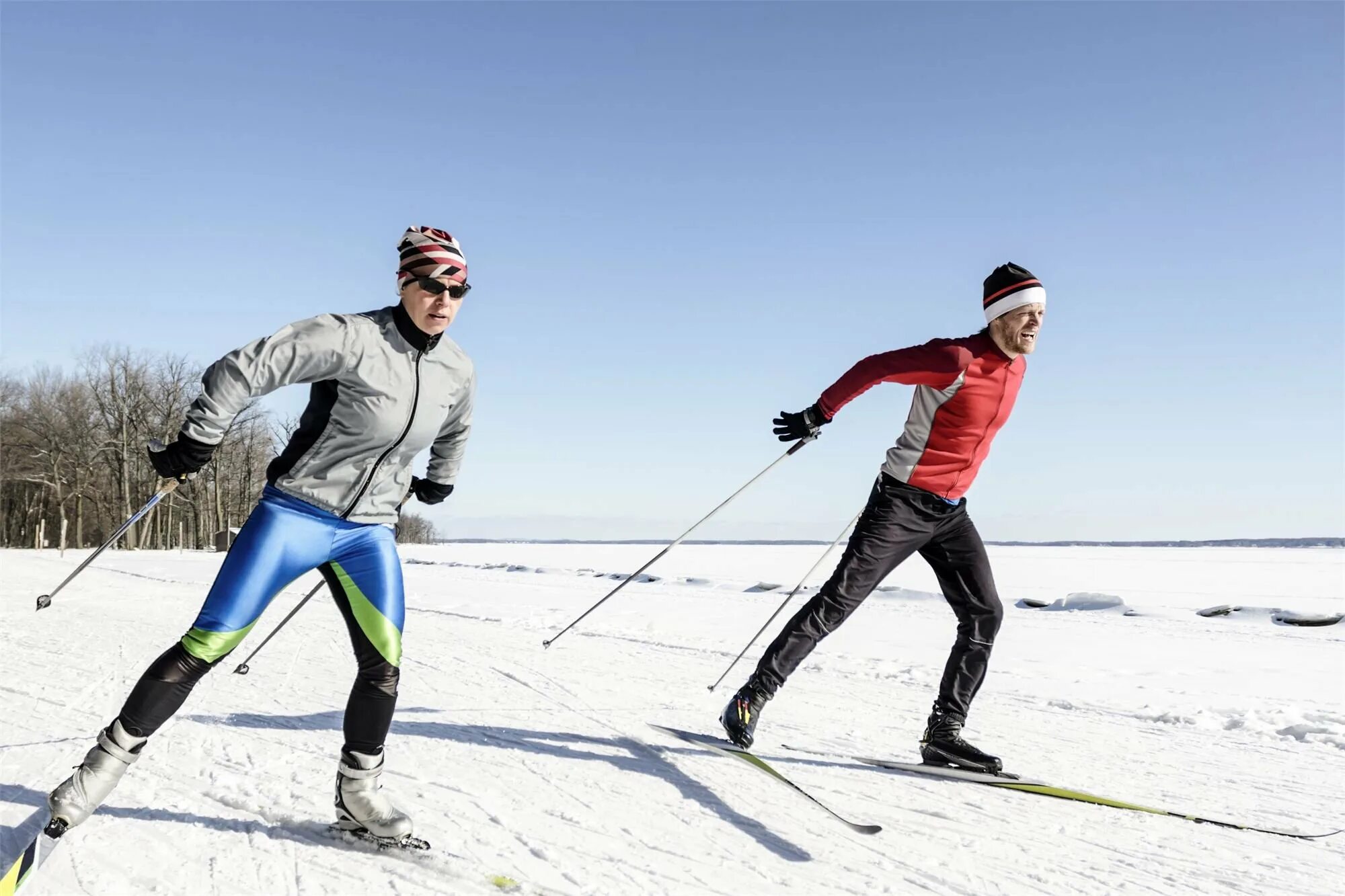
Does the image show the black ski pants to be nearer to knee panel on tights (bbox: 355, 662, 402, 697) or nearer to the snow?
the snow

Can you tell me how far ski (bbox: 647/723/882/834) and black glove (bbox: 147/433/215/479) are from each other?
8.04 feet

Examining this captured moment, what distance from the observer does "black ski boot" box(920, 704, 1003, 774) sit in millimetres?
3965

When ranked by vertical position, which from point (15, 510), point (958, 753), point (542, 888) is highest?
point (958, 753)

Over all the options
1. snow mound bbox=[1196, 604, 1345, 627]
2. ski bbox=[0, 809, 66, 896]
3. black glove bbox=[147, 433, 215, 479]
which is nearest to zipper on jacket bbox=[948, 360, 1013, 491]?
black glove bbox=[147, 433, 215, 479]

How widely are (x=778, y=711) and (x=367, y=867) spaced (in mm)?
3126

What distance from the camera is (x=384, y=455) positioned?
2936mm

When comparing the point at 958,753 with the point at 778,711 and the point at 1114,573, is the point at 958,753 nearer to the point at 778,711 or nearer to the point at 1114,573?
the point at 778,711

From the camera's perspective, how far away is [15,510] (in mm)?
53719

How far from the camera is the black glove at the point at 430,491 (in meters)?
3.61

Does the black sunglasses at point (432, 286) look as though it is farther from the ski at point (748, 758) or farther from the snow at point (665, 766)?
the ski at point (748, 758)

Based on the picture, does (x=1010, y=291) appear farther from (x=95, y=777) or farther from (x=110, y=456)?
(x=110, y=456)

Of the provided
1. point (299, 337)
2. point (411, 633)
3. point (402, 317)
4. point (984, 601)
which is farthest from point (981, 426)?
point (411, 633)

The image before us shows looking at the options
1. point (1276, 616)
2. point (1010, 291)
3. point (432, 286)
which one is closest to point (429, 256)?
point (432, 286)

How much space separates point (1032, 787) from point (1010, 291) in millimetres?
2245
